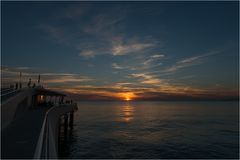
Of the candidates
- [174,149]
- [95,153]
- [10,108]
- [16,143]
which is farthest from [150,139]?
[16,143]

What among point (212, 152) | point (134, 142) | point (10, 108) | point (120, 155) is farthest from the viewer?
point (134, 142)

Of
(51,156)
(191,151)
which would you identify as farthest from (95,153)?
(51,156)

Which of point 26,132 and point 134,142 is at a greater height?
point 26,132

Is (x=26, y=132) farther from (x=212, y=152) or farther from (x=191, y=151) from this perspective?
(x=212, y=152)

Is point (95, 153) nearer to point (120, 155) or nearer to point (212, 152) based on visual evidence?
point (120, 155)

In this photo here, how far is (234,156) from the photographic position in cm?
2775

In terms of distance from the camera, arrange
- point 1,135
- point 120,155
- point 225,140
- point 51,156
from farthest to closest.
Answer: point 225,140 < point 120,155 < point 1,135 < point 51,156

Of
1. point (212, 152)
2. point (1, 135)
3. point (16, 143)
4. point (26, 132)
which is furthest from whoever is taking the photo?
point (212, 152)

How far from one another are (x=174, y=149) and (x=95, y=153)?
1217cm

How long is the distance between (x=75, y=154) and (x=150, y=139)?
629 inches

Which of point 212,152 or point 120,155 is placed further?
point 212,152

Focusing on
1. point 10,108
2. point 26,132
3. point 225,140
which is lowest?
point 225,140

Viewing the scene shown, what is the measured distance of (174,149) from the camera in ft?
100

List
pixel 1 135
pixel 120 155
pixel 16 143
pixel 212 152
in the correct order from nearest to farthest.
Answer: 1. pixel 16 143
2. pixel 1 135
3. pixel 120 155
4. pixel 212 152
